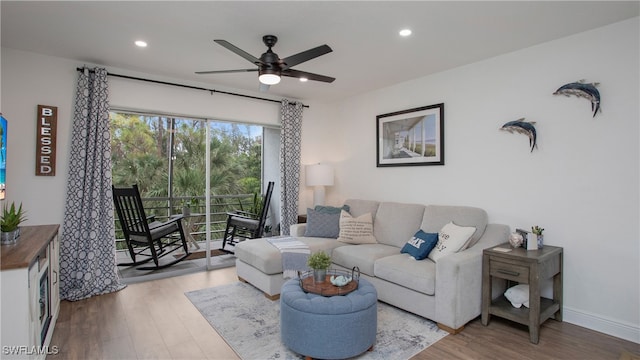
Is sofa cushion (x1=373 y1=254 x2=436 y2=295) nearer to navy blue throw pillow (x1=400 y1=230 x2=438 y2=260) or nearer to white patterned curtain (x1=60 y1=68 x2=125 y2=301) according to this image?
navy blue throw pillow (x1=400 y1=230 x2=438 y2=260)

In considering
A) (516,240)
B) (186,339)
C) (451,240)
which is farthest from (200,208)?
(516,240)

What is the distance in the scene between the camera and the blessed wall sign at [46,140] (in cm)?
333

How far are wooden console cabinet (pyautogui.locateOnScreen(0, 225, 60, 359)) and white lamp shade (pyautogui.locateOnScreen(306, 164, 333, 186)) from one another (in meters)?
3.28

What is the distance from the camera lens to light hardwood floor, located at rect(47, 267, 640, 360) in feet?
7.77

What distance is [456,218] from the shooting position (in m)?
3.47

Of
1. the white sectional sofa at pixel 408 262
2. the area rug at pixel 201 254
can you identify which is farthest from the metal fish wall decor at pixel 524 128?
the area rug at pixel 201 254

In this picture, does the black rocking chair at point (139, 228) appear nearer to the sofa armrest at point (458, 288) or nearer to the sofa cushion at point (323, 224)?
the sofa cushion at point (323, 224)

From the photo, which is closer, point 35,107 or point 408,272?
point 408,272

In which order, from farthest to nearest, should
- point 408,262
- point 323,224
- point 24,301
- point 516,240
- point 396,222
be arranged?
point 323,224
point 396,222
point 408,262
point 516,240
point 24,301

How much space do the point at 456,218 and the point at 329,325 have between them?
77.7 inches

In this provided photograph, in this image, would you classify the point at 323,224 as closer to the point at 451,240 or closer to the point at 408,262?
the point at 408,262

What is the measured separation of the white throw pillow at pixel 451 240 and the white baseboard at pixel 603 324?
1034mm

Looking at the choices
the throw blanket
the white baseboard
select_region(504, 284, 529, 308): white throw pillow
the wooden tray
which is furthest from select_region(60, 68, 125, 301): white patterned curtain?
the white baseboard

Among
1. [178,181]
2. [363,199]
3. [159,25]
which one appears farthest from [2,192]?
[363,199]
